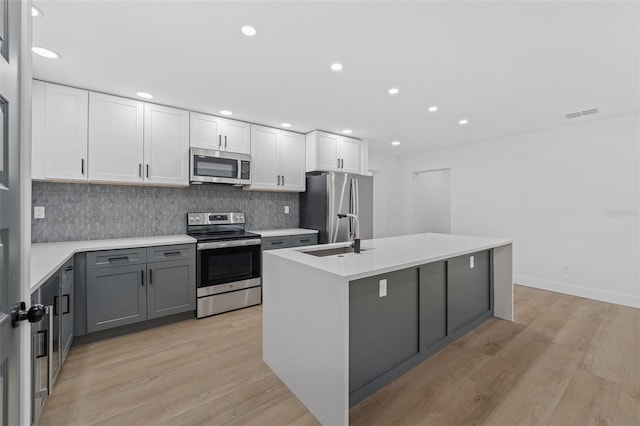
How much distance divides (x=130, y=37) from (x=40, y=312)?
206 centimetres

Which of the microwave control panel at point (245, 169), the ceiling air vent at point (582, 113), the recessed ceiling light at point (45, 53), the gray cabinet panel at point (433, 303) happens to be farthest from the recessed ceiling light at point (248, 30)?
the ceiling air vent at point (582, 113)

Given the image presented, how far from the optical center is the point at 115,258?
271cm

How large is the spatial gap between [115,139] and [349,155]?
10.6ft

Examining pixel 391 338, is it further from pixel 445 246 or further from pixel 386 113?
pixel 386 113

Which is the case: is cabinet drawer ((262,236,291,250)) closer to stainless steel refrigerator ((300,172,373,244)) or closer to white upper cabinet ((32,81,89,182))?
stainless steel refrigerator ((300,172,373,244))

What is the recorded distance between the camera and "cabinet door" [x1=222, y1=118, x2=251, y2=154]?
373cm

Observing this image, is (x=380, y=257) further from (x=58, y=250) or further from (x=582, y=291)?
(x=582, y=291)

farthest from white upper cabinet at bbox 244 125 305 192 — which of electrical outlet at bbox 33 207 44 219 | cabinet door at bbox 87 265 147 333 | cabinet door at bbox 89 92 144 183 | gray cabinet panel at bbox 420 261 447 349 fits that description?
gray cabinet panel at bbox 420 261 447 349

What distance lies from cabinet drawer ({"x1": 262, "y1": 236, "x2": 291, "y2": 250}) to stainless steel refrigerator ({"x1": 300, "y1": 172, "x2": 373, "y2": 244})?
22.6 inches

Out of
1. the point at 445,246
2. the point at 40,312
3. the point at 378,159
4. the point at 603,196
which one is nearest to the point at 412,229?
the point at 378,159

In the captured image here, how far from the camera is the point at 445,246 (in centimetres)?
260

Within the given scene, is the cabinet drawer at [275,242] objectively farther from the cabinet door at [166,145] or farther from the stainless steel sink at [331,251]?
the stainless steel sink at [331,251]

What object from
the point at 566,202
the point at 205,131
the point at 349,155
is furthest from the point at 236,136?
the point at 566,202

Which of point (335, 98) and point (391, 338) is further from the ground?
point (335, 98)
